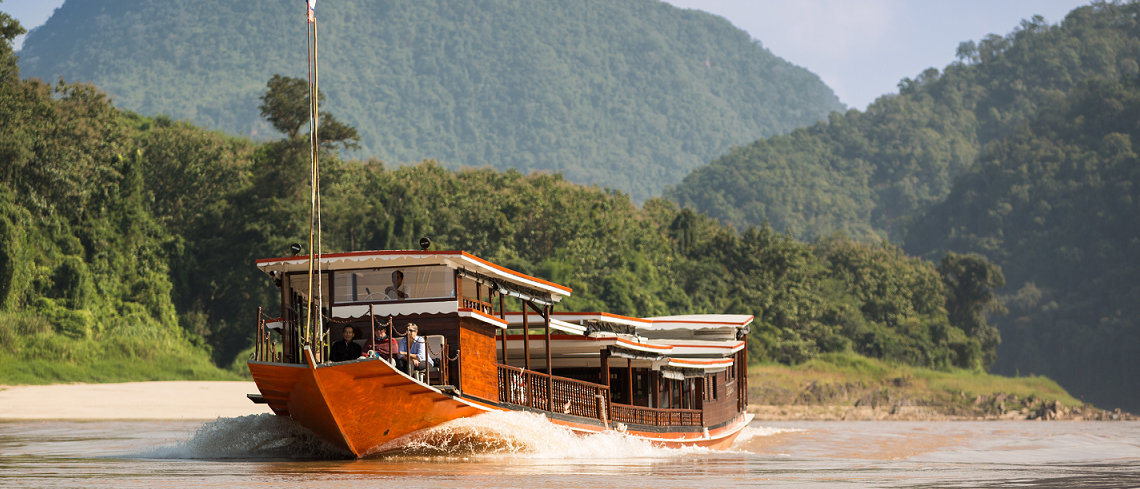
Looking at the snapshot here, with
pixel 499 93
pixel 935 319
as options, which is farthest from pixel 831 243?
pixel 499 93

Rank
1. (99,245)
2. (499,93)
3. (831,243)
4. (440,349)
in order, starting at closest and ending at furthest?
(440,349) < (99,245) < (831,243) < (499,93)

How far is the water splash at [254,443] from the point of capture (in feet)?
57.7

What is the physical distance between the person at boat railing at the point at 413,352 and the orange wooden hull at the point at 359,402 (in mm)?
459

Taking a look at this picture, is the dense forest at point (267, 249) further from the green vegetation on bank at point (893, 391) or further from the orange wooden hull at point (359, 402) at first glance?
the orange wooden hull at point (359, 402)

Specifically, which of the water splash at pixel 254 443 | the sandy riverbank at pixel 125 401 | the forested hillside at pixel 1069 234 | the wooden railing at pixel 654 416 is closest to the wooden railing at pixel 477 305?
the water splash at pixel 254 443

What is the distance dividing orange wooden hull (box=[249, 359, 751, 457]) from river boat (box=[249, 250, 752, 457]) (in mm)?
20

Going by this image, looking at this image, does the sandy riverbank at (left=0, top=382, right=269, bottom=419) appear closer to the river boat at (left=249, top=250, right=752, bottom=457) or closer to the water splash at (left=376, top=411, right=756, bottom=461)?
the river boat at (left=249, top=250, right=752, bottom=457)

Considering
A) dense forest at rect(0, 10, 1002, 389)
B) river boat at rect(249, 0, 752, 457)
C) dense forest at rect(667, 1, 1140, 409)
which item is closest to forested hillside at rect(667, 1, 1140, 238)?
dense forest at rect(667, 1, 1140, 409)

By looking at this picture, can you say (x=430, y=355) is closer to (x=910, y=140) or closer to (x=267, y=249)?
(x=267, y=249)

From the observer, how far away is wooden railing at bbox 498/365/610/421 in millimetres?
18289

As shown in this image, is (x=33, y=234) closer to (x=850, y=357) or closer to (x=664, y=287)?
(x=664, y=287)

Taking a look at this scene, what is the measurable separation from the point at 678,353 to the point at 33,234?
Result: 97.3 ft

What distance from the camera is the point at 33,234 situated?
142 ft

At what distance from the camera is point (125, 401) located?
111 feet
